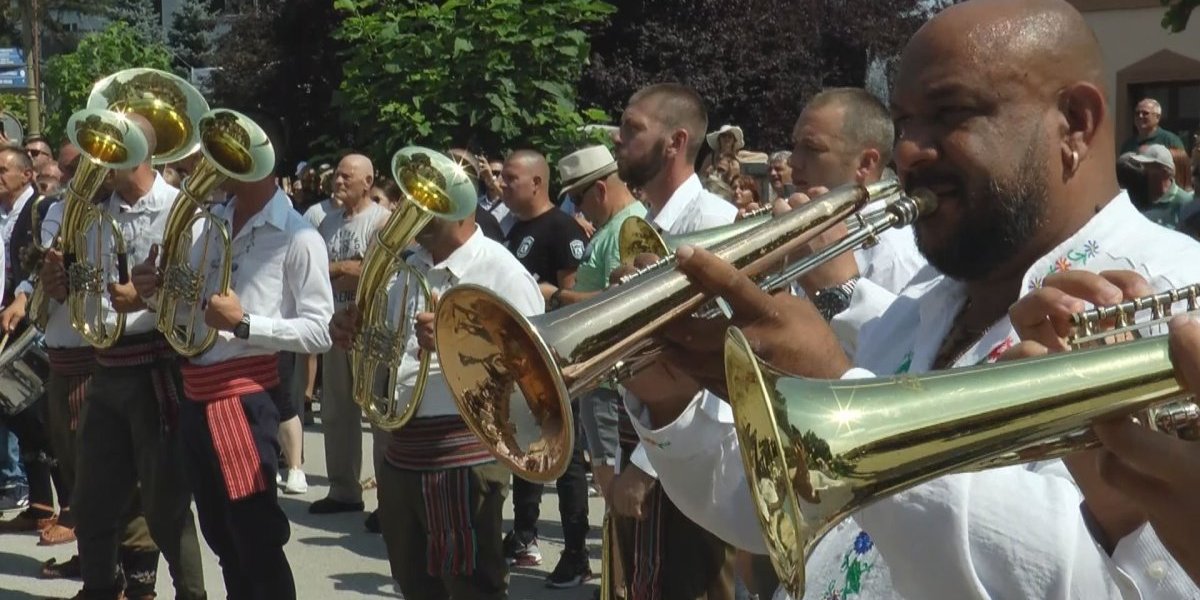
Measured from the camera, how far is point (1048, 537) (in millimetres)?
1772

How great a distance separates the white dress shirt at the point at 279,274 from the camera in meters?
5.44

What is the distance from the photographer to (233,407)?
17.4 ft

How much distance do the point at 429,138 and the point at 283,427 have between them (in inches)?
76.6

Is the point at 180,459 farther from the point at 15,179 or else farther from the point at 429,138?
the point at 15,179

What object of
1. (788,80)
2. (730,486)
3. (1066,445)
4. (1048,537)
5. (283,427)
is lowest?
(788,80)

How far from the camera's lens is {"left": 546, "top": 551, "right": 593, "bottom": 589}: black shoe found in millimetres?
6707

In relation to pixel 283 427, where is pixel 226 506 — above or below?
above

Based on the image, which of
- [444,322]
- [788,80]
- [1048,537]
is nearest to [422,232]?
[444,322]

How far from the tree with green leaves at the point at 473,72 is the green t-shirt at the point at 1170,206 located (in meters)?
3.08

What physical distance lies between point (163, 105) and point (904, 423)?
207 inches

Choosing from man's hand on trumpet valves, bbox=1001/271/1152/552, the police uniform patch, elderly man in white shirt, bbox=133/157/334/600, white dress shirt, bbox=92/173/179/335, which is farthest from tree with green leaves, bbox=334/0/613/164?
man's hand on trumpet valves, bbox=1001/271/1152/552

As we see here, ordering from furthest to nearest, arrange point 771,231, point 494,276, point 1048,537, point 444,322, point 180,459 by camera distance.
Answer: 1. point 180,459
2. point 494,276
3. point 444,322
4. point 771,231
5. point 1048,537

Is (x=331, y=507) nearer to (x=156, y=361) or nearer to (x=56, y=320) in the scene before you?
(x=56, y=320)

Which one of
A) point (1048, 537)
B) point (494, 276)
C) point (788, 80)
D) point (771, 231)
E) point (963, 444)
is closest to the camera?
point (963, 444)
